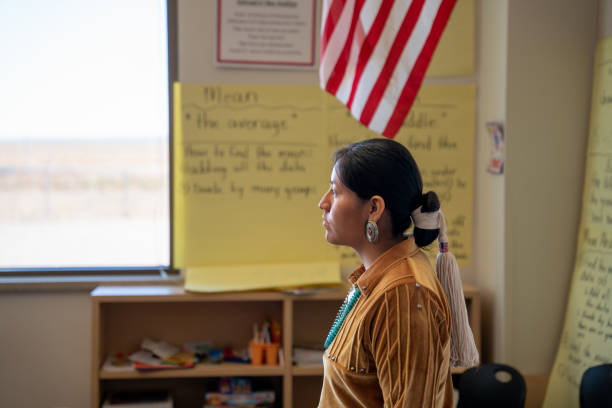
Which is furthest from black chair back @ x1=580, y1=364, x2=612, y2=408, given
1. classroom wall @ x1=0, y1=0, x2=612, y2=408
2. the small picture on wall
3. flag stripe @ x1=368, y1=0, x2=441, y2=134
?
flag stripe @ x1=368, y1=0, x2=441, y2=134

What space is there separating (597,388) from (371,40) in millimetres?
1351

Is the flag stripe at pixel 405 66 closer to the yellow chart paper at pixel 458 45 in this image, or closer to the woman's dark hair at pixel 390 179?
the woman's dark hair at pixel 390 179

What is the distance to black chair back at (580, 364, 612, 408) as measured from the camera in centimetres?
194

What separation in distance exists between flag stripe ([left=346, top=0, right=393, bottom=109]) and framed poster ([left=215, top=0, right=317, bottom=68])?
3.02ft

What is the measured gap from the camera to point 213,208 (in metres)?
2.73

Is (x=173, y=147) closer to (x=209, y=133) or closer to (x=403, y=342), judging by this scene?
(x=209, y=133)

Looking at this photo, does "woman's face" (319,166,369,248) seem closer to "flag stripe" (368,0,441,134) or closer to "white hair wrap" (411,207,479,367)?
"white hair wrap" (411,207,479,367)

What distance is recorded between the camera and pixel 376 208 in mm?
1182

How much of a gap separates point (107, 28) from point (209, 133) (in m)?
0.67

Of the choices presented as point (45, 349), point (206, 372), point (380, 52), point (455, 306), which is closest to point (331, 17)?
point (380, 52)

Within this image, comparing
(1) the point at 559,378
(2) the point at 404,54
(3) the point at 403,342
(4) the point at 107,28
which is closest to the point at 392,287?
(3) the point at 403,342

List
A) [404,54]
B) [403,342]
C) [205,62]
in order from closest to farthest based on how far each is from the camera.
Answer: [403,342] < [404,54] < [205,62]

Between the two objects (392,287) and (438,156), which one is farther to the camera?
(438,156)

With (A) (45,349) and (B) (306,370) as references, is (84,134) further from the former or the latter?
(B) (306,370)
